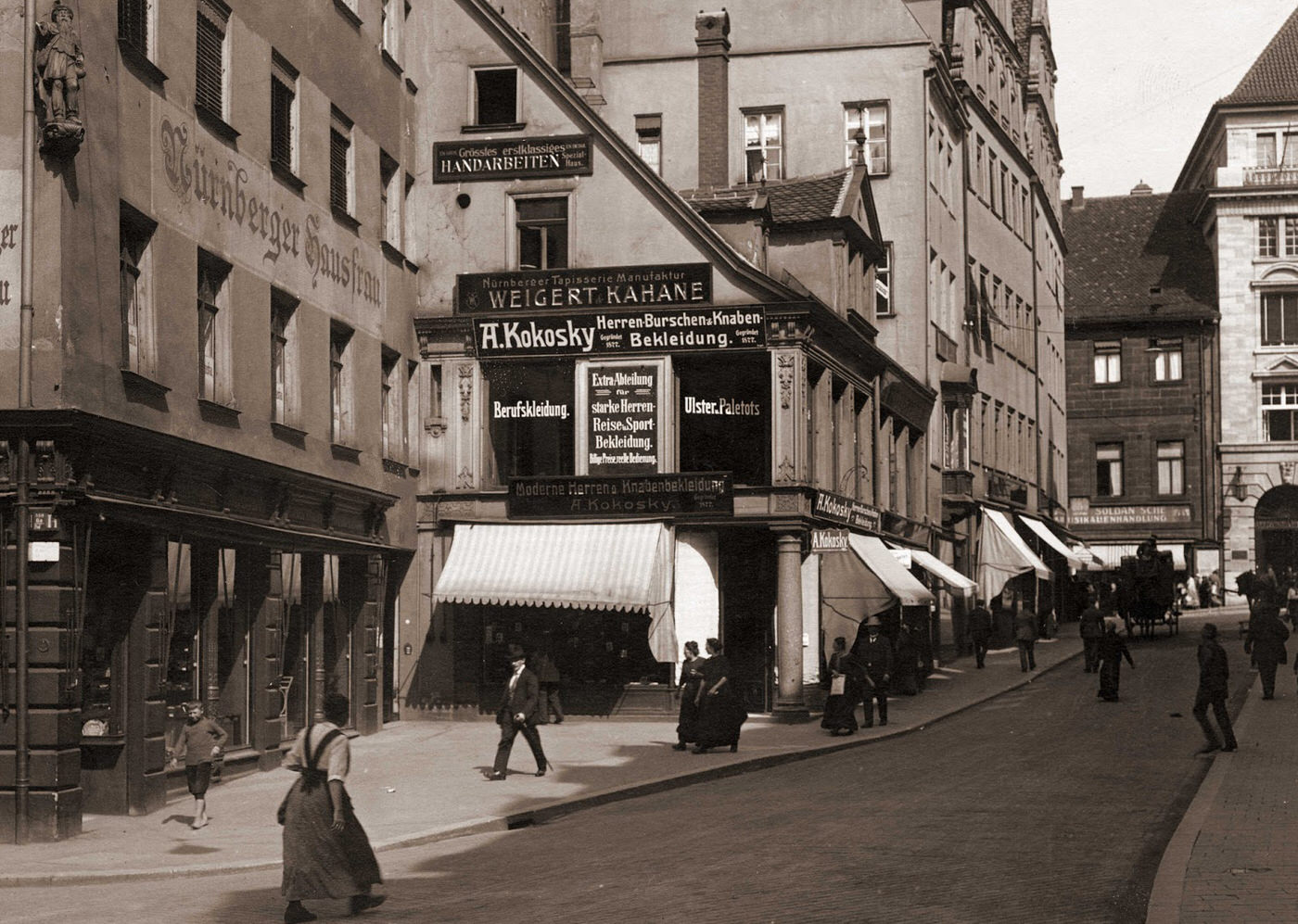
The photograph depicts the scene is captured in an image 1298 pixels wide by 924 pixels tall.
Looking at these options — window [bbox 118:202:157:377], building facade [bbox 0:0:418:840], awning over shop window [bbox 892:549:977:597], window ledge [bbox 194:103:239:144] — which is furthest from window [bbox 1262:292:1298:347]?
window [bbox 118:202:157:377]

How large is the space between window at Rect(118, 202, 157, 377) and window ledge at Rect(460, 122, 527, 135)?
1276 cm

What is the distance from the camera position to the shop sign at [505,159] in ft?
108

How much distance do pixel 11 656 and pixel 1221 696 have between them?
15276mm

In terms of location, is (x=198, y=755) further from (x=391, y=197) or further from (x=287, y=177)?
(x=391, y=197)

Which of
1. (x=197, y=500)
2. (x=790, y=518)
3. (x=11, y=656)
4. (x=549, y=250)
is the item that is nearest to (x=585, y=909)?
(x=11, y=656)

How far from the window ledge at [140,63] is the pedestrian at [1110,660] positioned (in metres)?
18.8

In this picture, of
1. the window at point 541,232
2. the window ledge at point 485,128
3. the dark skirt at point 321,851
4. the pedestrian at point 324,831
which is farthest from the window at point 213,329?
the window ledge at point 485,128

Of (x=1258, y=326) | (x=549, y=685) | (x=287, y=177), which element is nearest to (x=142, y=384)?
(x=287, y=177)

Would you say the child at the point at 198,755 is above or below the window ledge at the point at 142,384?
below

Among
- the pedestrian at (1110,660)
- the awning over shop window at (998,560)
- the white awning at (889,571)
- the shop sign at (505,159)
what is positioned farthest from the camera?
the awning over shop window at (998,560)

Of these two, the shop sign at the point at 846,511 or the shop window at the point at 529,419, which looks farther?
the shop window at the point at 529,419

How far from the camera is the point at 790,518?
3144 cm

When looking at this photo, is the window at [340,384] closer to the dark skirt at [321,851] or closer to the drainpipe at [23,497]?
the drainpipe at [23,497]

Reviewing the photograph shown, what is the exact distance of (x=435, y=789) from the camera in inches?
874
